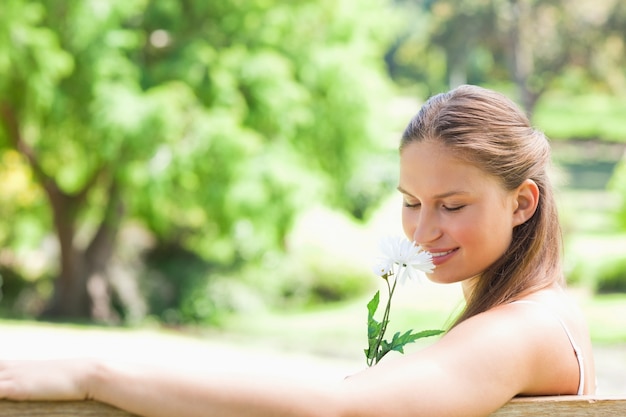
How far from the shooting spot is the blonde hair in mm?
1018

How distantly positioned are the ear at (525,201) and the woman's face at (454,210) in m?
0.02

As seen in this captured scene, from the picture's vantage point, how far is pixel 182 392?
79 cm

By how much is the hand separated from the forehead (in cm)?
42

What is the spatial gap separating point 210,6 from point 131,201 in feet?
8.77

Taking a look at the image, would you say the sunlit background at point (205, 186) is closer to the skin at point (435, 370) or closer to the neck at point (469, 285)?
the neck at point (469, 285)

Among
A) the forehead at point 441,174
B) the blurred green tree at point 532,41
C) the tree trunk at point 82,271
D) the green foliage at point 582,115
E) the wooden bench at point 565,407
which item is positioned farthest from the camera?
the green foliage at point 582,115

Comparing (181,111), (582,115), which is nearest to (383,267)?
(181,111)

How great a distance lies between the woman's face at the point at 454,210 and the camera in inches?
39.4

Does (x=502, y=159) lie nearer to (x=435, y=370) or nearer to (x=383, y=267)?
(x=383, y=267)

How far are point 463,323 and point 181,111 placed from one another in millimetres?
9673

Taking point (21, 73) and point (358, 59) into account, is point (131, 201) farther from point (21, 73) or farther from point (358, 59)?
point (358, 59)

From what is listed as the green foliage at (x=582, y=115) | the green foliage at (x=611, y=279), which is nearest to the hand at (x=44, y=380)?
the green foliage at (x=611, y=279)

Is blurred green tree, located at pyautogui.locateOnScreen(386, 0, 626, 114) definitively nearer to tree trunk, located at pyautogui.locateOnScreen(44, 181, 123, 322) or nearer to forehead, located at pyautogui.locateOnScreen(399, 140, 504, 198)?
tree trunk, located at pyautogui.locateOnScreen(44, 181, 123, 322)

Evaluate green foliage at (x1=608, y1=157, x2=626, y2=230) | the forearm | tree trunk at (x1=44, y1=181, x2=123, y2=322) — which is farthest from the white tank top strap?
green foliage at (x1=608, y1=157, x2=626, y2=230)
